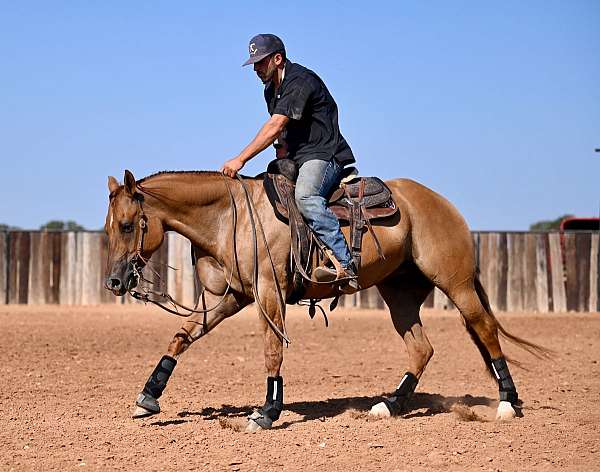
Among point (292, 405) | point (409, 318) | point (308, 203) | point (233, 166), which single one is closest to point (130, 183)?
point (233, 166)

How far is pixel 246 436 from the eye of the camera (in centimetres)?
755

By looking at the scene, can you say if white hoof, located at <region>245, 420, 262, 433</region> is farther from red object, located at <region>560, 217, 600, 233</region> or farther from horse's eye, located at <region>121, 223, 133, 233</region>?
red object, located at <region>560, 217, 600, 233</region>

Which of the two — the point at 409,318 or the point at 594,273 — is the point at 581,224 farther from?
the point at 409,318

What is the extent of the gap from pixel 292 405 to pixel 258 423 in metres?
1.69

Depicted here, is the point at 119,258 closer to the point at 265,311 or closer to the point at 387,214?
the point at 265,311

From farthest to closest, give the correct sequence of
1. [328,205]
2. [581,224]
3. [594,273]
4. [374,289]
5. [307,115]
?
[581,224], [374,289], [594,273], [328,205], [307,115]

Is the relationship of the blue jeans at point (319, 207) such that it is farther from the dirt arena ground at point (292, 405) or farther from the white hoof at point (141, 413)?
the white hoof at point (141, 413)

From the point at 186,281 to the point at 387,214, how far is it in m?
15.9

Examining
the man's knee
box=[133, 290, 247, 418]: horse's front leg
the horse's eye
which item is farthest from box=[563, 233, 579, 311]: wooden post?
the horse's eye

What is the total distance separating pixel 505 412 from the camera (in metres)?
8.64

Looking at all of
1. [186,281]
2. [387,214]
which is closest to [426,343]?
[387,214]

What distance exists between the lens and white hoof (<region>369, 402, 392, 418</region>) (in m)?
8.76

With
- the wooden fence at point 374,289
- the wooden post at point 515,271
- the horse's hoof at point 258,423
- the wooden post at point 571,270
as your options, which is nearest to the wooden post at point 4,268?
the wooden fence at point 374,289

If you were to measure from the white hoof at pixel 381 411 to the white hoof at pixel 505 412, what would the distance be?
1.02 metres
